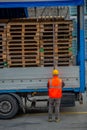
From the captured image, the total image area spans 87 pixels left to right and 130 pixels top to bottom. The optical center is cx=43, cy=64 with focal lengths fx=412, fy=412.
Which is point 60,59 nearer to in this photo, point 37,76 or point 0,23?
point 37,76

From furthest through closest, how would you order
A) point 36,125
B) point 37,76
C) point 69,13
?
point 69,13
point 37,76
point 36,125

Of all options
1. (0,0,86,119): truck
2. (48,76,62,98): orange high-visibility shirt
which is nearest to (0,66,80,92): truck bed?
(0,0,86,119): truck

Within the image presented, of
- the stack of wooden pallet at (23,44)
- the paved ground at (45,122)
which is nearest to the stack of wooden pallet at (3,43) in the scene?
the stack of wooden pallet at (23,44)

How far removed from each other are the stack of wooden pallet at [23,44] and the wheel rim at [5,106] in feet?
4.16

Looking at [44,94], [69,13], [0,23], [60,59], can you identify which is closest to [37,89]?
[44,94]

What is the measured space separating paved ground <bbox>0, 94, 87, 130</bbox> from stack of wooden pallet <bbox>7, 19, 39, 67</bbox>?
5.88 ft

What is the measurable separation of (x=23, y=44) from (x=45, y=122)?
2740mm

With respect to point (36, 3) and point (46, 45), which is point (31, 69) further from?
point (36, 3)

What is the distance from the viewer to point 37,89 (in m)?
13.7

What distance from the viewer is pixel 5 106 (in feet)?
44.7

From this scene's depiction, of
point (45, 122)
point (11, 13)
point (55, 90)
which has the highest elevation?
point (11, 13)

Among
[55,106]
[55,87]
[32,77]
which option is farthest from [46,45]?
[55,106]

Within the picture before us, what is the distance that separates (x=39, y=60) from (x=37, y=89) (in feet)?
3.20

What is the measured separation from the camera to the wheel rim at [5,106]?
13.6 m
